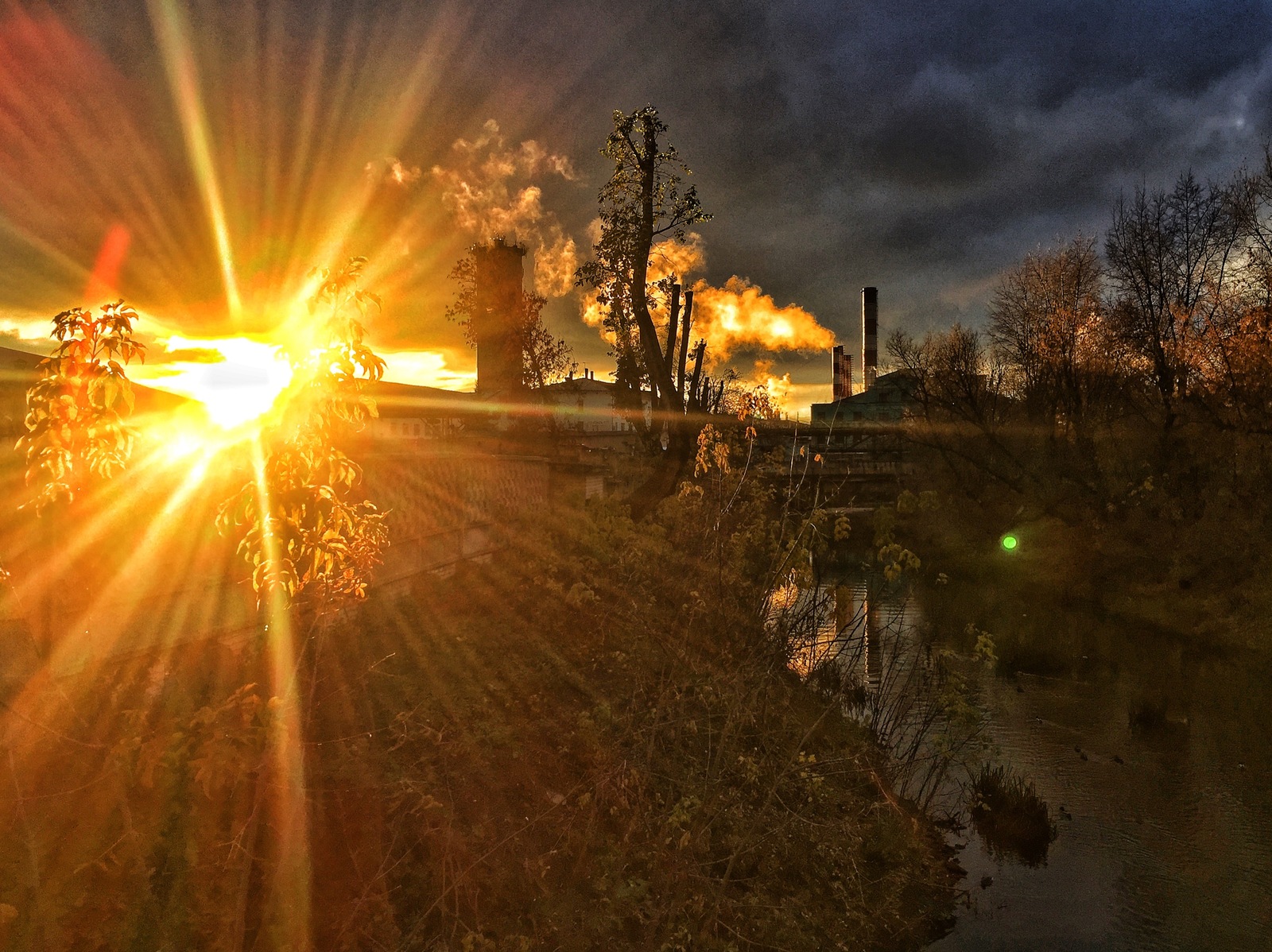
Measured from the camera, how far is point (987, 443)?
33.4 meters

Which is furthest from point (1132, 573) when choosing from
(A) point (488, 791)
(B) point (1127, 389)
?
(A) point (488, 791)

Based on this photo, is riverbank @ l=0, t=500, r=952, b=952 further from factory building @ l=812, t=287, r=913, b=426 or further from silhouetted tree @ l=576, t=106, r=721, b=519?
factory building @ l=812, t=287, r=913, b=426

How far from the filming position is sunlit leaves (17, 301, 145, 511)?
366cm

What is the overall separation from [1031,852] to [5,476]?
9953 mm

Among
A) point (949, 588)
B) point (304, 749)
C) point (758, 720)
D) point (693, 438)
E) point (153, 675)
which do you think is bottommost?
point (949, 588)

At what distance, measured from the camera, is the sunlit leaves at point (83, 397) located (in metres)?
3.66

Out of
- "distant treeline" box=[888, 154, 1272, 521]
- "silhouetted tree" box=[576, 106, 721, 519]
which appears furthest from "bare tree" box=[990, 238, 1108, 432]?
"silhouetted tree" box=[576, 106, 721, 519]

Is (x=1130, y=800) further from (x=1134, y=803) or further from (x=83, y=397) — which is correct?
(x=83, y=397)

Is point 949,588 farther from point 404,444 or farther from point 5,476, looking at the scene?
point 5,476

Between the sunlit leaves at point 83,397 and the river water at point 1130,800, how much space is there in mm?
7872

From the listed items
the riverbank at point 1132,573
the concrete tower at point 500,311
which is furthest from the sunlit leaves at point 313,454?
the concrete tower at point 500,311

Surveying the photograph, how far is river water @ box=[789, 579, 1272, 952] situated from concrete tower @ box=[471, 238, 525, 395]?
26.8 m

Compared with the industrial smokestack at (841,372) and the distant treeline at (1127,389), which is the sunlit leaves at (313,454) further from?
the industrial smokestack at (841,372)

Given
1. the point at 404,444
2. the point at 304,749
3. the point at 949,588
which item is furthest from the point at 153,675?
the point at 949,588
